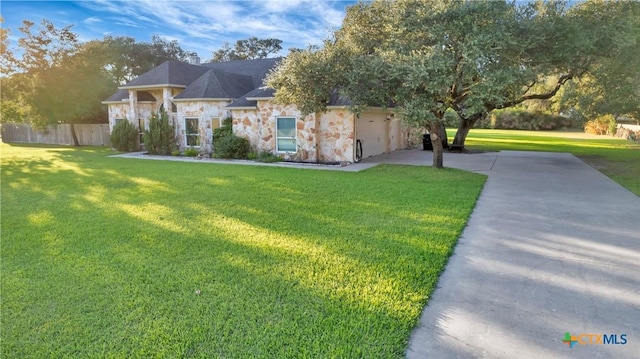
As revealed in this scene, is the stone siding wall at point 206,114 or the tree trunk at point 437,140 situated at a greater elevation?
the stone siding wall at point 206,114

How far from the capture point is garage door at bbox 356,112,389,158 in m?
16.3

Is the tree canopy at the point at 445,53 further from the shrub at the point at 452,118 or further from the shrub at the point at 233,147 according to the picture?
the shrub at the point at 452,118

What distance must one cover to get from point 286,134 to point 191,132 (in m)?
5.80

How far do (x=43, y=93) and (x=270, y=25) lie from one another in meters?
15.5

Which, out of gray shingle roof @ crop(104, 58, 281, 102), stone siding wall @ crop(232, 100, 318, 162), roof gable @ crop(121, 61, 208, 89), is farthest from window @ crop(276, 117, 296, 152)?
roof gable @ crop(121, 61, 208, 89)

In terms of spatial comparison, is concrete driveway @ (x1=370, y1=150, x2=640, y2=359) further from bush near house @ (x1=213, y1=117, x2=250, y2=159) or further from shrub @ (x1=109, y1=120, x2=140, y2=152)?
shrub @ (x1=109, y1=120, x2=140, y2=152)

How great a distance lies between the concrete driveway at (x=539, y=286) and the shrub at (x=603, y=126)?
112 ft

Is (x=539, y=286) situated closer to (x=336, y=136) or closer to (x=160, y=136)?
(x=336, y=136)

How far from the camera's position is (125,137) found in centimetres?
2034

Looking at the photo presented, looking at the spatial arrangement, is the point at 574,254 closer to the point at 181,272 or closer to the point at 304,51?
the point at 181,272

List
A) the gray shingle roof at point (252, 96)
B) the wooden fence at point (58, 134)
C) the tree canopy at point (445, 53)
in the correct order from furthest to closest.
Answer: the wooden fence at point (58, 134), the gray shingle roof at point (252, 96), the tree canopy at point (445, 53)

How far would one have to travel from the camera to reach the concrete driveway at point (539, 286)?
312cm

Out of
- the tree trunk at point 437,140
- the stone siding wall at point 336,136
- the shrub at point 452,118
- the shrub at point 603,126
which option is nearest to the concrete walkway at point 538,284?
the tree trunk at point 437,140

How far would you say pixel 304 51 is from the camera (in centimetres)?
1297
